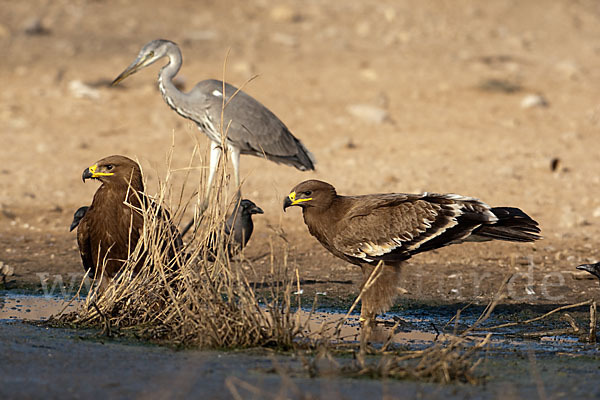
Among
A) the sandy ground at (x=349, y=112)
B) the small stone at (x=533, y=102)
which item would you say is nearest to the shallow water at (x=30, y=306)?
the sandy ground at (x=349, y=112)

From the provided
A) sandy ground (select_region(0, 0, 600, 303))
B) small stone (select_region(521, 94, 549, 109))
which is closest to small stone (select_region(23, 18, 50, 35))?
sandy ground (select_region(0, 0, 600, 303))

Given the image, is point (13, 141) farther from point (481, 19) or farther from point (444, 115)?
point (481, 19)

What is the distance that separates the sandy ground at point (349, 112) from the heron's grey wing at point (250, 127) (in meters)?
0.72

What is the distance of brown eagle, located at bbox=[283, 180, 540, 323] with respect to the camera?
6910 millimetres

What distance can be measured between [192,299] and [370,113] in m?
9.17

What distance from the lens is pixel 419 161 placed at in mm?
12570

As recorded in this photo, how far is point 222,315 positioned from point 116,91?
34.2 ft

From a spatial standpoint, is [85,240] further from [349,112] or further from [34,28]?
[34,28]

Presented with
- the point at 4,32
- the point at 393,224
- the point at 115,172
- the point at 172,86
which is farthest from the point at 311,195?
the point at 4,32

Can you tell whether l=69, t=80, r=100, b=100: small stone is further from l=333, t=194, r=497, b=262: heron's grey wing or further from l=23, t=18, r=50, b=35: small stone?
l=333, t=194, r=497, b=262: heron's grey wing

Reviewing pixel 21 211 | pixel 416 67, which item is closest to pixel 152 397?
pixel 21 211

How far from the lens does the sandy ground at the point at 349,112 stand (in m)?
9.22

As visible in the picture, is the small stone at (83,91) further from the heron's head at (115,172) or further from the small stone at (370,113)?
the heron's head at (115,172)

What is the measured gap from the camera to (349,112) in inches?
579
